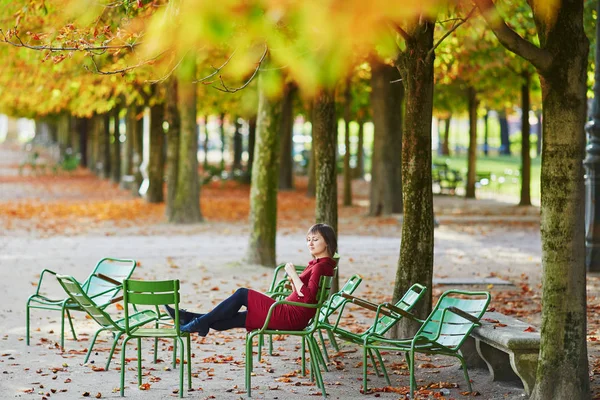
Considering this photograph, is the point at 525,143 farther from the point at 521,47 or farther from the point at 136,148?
the point at 521,47

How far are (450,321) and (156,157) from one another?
22.2 m

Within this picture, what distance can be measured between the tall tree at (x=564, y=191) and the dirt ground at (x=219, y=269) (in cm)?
86

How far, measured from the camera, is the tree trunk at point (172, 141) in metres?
23.8

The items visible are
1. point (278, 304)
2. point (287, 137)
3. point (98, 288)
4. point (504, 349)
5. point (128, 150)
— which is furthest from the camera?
point (128, 150)

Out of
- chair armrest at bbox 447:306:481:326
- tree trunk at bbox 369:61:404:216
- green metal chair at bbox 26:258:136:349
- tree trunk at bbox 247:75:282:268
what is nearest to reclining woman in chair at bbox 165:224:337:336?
chair armrest at bbox 447:306:481:326

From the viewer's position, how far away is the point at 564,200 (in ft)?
22.5

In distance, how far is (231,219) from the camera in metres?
25.3

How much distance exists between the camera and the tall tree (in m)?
6.84

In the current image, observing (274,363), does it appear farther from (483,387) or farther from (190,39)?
(190,39)

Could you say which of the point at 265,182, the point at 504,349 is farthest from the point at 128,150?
the point at 504,349

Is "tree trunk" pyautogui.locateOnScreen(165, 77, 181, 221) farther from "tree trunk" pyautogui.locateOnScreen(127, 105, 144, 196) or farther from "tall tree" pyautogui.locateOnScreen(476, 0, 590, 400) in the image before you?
"tall tree" pyautogui.locateOnScreen(476, 0, 590, 400)

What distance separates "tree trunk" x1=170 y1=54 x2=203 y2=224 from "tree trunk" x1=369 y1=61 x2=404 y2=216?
4.68 metres

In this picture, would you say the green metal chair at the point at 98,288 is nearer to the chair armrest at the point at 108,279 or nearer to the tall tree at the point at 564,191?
the chair armrest at the point at 108,279

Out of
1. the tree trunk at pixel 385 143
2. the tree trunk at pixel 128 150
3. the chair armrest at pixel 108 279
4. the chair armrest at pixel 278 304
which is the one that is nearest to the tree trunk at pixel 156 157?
the tree trunk at pixel 128 150
